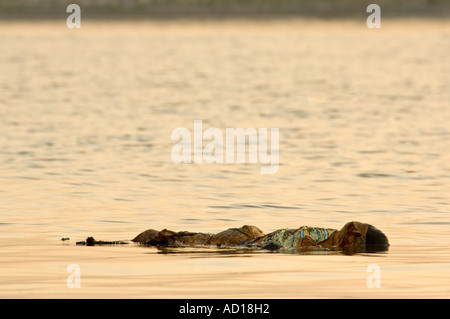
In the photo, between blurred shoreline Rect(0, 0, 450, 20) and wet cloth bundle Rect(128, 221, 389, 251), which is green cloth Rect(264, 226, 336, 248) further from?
blurred shoreline Rect(0, 0, 450, 20)

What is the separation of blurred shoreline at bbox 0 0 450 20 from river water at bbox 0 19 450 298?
49265mm

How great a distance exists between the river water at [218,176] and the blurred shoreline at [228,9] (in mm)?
49265

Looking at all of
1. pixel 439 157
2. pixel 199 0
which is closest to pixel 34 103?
pixel 439 157

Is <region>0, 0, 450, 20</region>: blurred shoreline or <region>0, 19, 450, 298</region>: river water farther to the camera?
<region>0, 0, 450, 20</region>: blurred shoreline

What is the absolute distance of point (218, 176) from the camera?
27984mm

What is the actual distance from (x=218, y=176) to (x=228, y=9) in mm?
101349

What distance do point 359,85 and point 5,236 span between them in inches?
1587

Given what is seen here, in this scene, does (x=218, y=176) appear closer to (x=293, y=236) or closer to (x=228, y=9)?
(x=293, y=236)

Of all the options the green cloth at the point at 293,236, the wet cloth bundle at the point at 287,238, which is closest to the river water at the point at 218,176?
the wet cloth bundle at the point at 287,238

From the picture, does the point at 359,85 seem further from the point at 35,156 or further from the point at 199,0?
the point at 199,0

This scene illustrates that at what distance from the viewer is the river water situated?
664 inches

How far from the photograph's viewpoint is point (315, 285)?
16188 mm

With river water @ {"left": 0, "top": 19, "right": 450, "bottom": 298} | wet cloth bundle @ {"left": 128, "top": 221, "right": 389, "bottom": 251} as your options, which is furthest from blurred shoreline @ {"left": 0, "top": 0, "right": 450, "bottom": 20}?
wet cloth bundle @ {"left": 128, "top": 221, "right": 389, "bottom": 251}

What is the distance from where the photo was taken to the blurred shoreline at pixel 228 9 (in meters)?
123
